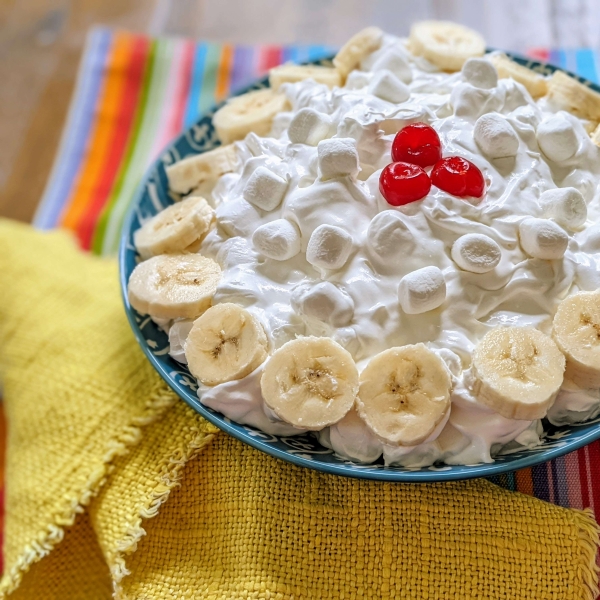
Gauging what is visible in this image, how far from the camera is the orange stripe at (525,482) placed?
4.48ft

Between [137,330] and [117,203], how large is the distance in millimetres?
1210

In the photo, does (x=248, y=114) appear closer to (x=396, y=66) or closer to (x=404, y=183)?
(x=396, y=66)

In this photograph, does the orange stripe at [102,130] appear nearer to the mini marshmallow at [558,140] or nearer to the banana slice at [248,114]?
the banana slice at [248,114]

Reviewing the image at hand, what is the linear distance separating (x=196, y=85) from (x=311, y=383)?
1.94m

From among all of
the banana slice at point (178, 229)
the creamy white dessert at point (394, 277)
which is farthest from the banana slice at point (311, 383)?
the banana slice at point (178, 229)

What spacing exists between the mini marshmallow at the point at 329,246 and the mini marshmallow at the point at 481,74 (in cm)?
57

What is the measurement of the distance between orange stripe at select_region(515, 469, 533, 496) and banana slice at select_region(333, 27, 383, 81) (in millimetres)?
1140

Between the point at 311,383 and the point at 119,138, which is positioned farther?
the point at 119,138

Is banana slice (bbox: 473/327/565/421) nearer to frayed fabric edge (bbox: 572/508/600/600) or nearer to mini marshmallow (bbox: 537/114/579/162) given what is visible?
frayed fabric edge (bbox: 572/508/600/600)

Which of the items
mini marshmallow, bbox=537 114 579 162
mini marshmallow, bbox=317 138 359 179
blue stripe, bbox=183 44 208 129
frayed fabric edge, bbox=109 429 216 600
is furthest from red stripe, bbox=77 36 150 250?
mini marshmallow, bbox=537 114 579 162

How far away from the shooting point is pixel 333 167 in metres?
1.42

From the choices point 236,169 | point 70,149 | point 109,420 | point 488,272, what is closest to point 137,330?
point 109,420

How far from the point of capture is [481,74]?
158 cm

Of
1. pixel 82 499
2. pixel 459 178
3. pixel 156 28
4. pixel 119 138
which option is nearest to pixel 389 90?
pixel 459 178
